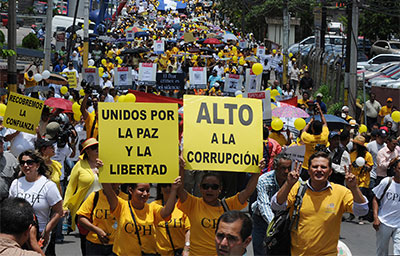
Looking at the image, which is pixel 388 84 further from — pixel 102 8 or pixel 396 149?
pixel 102 8

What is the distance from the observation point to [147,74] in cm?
2398

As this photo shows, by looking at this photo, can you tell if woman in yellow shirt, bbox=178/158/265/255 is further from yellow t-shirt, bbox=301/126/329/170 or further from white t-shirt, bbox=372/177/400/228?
yellow t-shirt, bbox=301/126/329/170

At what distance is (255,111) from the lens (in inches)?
272

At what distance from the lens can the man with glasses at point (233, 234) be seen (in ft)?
15.6

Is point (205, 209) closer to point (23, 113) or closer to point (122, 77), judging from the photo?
point (23, 113)

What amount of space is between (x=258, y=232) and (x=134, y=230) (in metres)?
2.07

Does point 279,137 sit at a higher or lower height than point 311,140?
lower

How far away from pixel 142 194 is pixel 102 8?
36911 mm

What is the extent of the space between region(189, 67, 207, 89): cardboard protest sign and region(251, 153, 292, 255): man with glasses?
15976 mm

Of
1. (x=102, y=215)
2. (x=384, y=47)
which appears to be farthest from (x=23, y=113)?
(x=384, y=47)

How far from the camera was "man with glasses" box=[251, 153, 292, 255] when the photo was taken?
8102 mm

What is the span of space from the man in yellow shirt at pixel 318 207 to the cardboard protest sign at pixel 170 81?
16493 mm

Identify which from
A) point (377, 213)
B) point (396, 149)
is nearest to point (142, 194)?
point (377, 213)

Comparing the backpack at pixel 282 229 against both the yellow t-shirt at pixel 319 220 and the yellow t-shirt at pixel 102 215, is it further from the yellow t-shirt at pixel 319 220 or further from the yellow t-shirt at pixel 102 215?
the yellow t-shirt at pixel 102 215
